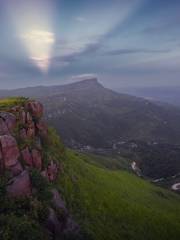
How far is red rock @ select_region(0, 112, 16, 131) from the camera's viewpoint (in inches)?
2054

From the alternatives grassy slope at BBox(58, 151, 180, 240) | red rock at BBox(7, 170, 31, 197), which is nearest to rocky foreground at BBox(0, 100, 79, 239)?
red rock at BBox(7, 170, 31, 197)

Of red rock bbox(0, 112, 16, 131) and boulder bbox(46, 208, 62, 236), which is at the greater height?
red rock bbox(0, 112, 16, 131)

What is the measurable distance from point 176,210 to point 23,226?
231 feet

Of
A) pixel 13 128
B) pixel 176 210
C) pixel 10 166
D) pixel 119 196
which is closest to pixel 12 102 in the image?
pixel 13 128

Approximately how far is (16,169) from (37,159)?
6.43 meters

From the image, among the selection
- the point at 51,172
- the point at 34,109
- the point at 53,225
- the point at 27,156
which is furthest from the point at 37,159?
the point at 34,109

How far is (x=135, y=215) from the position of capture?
71.4 meters

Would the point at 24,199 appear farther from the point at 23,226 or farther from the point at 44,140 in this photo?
the point at 44,140

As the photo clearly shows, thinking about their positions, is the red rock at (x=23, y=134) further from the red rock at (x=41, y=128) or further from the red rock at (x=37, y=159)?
the red rock at (x=41, y=128)

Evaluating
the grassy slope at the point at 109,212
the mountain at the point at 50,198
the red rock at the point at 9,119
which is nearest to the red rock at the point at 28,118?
the mountain at the point at 50,198

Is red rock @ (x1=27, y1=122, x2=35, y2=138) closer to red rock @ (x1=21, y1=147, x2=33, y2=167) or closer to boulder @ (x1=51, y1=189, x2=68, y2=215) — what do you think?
red rock @ (x1=21, y1=147, x2=33, y2=167)

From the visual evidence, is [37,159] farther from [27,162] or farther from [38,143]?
[38,143]

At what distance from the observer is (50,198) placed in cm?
4822

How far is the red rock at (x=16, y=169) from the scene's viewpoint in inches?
1826
